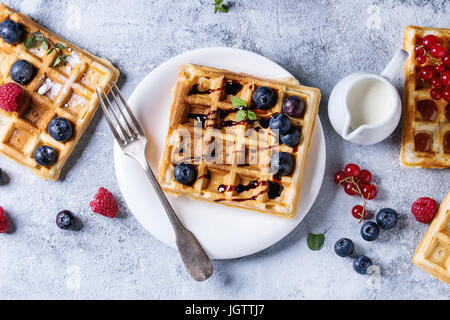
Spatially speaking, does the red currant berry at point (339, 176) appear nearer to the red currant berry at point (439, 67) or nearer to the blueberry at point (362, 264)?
the blueberry at point (362, 264)

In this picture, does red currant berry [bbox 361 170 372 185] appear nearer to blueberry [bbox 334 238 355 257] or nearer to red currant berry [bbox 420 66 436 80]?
blueberry [bbox 334 238 355 257]

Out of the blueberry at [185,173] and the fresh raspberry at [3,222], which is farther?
the fresh raspberry at [3,222]

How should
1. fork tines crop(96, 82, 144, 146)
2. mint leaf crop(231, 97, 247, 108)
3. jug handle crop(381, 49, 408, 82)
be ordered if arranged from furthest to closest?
fork tines crop(96, 82, 144, 146)
mint leaf crop(231, 97, 247, 108)
jug handle crop(381, 49, 408, 82)

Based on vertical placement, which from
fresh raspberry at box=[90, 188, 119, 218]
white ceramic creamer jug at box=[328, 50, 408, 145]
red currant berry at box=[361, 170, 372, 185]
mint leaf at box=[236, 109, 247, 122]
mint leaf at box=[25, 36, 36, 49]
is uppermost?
white ceramic creamer jug at box=[328, 50, 408, 145]

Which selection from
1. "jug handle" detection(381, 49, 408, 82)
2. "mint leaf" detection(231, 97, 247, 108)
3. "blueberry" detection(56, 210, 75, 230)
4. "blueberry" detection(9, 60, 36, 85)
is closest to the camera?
"jug handle" detection(381, 49, 408, 82)

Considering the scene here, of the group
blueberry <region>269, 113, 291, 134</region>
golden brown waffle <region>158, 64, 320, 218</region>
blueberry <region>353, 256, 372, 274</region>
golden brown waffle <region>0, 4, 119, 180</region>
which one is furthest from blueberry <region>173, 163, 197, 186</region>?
blueberry <region>353, 256, 372, 274</region>

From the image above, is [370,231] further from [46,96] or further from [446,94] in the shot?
[46,96]

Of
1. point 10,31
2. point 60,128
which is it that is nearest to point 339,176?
point 60,128

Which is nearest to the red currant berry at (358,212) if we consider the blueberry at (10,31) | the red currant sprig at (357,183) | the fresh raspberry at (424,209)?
the red currant sprig at (357,183)
